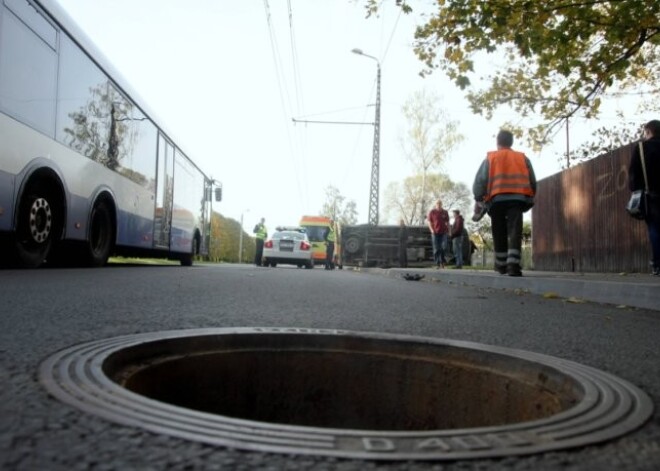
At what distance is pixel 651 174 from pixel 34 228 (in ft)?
25.5

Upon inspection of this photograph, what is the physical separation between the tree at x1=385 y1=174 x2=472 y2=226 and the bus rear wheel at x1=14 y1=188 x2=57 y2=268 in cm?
4657

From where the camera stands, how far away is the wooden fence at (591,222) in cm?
1132

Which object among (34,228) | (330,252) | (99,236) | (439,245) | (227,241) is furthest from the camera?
(227,241)

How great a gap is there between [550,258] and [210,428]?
15.5 metres

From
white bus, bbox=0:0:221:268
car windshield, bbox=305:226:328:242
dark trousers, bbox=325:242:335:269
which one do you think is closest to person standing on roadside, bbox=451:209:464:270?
white bus, bbox=0:0:221:268

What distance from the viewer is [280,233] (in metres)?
23.2

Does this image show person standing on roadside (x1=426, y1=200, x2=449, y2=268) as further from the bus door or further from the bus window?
the bus window

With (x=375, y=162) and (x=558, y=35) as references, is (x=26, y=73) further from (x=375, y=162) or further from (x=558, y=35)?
(x=375, y=162)


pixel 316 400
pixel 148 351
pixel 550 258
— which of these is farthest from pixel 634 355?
pixel 550 258

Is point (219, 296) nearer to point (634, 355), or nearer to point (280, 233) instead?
point (634, 355)

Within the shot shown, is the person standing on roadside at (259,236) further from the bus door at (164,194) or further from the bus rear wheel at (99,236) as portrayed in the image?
the bus rear wheel at (99,236)

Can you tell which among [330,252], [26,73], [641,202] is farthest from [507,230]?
[330,252]

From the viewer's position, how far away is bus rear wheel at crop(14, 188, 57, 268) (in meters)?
7.01

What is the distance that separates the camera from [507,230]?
8.25 meters
